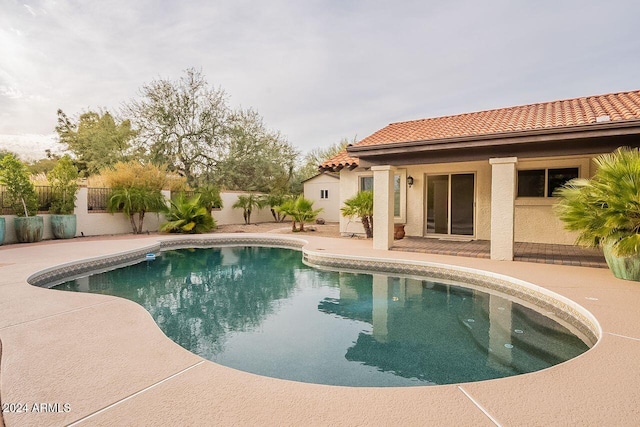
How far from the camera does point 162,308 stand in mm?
6410

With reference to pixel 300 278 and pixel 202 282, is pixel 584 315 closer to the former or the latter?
pixel 300 278

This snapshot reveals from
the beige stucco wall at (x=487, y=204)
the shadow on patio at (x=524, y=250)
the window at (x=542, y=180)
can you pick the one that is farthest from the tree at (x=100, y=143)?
the window at (x=542, y=180)

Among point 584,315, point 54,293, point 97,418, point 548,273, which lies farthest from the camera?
point 548,273

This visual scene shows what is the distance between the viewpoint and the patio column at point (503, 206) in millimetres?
8992

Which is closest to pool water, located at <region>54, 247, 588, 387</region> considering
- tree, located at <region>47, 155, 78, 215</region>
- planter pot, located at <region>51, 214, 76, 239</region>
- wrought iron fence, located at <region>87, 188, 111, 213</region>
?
planter pot, located at <region>51, 214, 76, 239</region>

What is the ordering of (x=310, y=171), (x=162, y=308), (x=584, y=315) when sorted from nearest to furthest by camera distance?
(x=584, y=315), (x=162, y=308), (x=310, y=171)

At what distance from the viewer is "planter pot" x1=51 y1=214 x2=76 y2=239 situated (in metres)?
13.2

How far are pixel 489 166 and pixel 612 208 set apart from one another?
5778mm

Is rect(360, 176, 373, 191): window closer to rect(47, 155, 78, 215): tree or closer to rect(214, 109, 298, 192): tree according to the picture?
rect(47, 155, 78, 215): tree

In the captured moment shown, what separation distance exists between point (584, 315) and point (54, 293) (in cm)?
846

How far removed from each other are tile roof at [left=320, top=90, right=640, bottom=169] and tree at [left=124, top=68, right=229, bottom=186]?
531 inches

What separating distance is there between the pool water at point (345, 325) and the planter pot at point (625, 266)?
2.50 metres

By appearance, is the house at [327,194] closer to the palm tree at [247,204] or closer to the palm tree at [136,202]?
the palm tree at [247,204]

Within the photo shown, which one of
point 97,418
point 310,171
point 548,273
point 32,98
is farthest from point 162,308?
point 310,171
